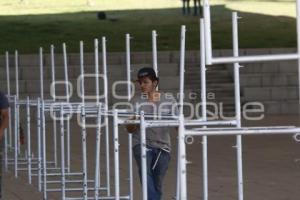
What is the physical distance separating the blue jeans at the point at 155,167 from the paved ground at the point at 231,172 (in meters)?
2.70

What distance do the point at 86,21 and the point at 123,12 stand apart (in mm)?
3289

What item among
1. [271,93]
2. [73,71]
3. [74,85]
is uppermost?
[73,71]

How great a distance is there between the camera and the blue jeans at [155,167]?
9.45 metres

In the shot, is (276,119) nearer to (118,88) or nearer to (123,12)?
(118,88)

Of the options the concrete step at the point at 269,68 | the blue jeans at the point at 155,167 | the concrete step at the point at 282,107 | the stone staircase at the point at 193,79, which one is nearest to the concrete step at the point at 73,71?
the stone staircase at the point at 193,79

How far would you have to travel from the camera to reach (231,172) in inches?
583

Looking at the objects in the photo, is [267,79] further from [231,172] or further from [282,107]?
[231,172]

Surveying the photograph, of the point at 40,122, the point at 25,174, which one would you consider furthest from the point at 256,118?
the point at 40,122

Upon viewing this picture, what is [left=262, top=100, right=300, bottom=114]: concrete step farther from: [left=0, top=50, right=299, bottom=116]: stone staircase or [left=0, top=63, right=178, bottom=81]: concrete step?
[left=0, top=63, right=178, bottom=81]: concrete step

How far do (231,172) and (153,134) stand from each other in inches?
216

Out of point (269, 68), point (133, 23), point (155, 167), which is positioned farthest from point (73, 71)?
point (155, 167)

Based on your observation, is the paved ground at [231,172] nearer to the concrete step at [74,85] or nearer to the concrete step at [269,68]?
the concrete step at [74,85]

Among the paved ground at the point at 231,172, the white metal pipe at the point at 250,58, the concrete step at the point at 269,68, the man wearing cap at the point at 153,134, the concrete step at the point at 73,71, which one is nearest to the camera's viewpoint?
the white metal pipe at the point at 250,58

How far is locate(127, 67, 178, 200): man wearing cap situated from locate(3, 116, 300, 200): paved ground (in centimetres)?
273
